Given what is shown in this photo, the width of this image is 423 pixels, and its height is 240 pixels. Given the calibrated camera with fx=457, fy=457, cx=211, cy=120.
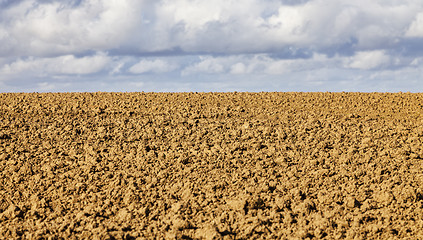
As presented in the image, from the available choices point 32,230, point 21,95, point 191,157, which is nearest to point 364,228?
point 191,157

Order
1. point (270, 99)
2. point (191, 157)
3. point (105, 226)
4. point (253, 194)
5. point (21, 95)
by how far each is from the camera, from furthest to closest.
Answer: point (21, 95) → point (270, 99) → point (191, 157) → point (253, 194) → point (105, 226)

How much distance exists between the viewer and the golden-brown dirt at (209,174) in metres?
6.72

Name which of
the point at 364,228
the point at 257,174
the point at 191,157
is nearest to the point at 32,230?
the point at 191,157

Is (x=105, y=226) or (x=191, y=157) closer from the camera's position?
(x=105, y=226)

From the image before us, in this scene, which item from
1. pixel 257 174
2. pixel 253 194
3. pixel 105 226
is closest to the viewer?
pixel 105 226

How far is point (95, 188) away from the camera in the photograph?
25.8 ft

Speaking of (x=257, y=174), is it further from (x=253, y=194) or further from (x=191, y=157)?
(x=191, y=157)

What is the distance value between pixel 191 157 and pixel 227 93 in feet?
24.4

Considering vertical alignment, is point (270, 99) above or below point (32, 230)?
above

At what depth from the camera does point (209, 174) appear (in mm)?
8117

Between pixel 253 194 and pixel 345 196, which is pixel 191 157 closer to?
pixel 253 194

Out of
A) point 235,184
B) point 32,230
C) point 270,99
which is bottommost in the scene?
point 32,230

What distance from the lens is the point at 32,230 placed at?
677 centimetres

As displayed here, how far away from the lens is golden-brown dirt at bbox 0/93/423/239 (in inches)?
265
